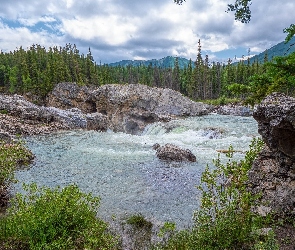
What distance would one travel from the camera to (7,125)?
30.5m

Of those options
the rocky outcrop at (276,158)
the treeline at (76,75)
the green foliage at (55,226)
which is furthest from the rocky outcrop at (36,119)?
the treeline at (76,75)

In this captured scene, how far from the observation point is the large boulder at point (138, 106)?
48.8 meters

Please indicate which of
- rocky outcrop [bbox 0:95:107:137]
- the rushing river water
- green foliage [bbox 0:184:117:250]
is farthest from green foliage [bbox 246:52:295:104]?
rocky outcrop [bbox 0:95:107:137]

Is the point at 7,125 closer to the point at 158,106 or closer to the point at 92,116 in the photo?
the point at 92,116

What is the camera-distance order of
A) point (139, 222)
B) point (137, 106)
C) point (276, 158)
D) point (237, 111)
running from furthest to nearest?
1. point (237, 111)
2. point (137, 106)
3. point (139, 222)
4. point (276, 158)

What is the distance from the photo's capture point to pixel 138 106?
164 feet

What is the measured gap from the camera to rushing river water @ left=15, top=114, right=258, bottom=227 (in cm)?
1186

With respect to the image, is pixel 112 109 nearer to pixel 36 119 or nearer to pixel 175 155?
pixel 36 119

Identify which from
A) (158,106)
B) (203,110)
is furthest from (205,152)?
(203,110)

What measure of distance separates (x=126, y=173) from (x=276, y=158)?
352 inches

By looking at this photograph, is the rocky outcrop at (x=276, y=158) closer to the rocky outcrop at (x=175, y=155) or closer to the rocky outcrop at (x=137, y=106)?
the rocky outcrop at (x=175, y=155)

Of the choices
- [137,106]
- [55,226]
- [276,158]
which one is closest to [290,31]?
[276,158]

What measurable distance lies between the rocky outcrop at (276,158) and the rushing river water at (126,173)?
Result: 2951mm

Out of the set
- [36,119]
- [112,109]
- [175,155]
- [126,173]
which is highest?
[112,109]
